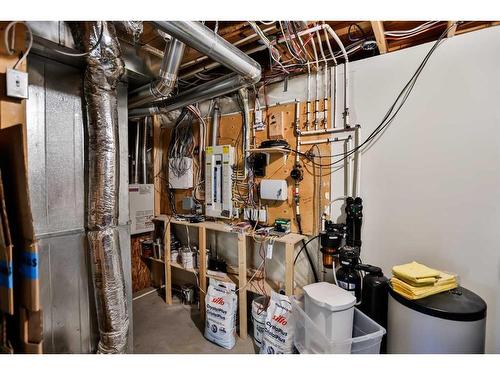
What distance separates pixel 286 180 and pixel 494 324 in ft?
5.57

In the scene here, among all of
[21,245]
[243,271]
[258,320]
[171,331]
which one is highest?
[21,245]

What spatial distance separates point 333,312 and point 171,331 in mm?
1589

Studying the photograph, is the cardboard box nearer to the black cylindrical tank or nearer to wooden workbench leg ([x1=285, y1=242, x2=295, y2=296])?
wooden workbench leg ([x1=285, y1=242, x2=295, y2=296])

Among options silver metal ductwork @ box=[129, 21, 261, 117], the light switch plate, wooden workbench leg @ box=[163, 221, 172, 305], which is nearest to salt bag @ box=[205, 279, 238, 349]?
wooden workbench leg @ box=[163, 221, 172, 305]

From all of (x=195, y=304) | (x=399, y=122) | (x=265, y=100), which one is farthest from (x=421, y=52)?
(x=195, y=304)

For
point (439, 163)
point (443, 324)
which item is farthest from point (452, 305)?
point (439, 163)

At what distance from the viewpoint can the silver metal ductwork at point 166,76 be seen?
5.21 feet

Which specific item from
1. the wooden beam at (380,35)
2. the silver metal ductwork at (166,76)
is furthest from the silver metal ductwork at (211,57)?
the wooden beam at (380,35)

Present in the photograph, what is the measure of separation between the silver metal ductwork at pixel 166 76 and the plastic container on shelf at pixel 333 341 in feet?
5.95

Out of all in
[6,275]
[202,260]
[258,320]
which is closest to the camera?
[6,275]

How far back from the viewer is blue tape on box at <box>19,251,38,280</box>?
37.5 inches

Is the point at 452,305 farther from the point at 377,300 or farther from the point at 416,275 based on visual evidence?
the point at 377,300

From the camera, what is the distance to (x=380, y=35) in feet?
5.51

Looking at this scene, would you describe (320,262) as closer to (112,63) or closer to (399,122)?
(399,122)
